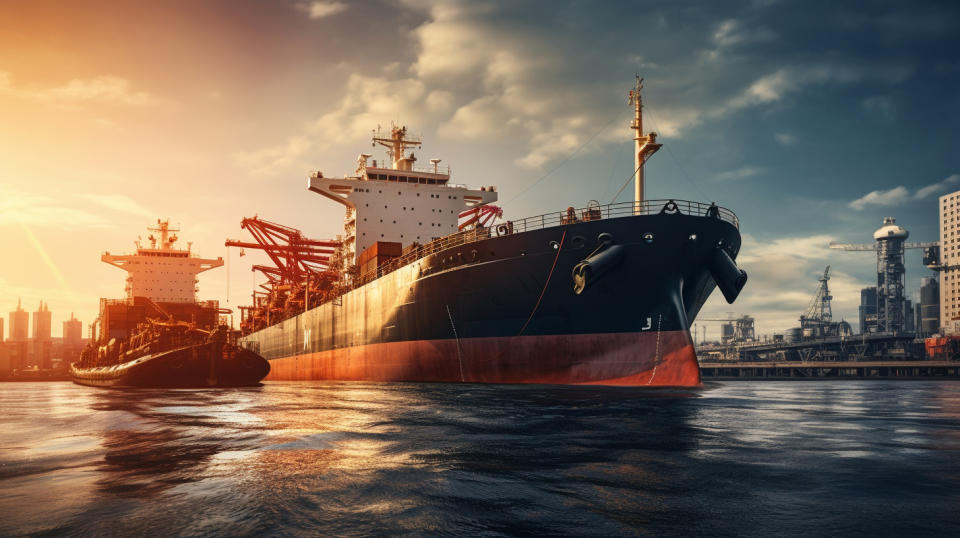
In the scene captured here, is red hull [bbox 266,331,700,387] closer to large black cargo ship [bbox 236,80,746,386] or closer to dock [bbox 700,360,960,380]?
large black cargo ship [bbox 236,80,746,386]

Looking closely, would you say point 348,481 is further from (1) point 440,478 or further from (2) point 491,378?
(2) point 491,378

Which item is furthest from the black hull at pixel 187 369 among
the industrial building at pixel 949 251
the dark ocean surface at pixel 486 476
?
the industrial building at pixel 949 251

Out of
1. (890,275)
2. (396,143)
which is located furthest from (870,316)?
(396,143)

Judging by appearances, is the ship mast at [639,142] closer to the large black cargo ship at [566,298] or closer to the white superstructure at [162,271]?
the large black cargo ship at [566,298]

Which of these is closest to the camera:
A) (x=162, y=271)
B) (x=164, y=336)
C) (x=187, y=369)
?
(x=187, y=369)

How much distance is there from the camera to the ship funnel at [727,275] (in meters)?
23.2

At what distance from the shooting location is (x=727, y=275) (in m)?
23.5

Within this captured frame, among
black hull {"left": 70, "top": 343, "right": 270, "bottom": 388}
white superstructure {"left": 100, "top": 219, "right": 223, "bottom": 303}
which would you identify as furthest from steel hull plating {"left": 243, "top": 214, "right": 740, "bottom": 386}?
white superstructure {"left": 100, "top": 219, "right": 223, "bottom": 303}

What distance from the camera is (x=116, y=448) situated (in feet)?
31.8

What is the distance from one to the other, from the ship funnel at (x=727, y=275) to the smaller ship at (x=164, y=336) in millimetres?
26080

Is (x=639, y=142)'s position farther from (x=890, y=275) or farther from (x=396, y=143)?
(x=890, y=275)

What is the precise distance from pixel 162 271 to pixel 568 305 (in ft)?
185

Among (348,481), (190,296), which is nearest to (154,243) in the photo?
(190,296)

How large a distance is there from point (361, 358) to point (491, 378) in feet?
35.7
